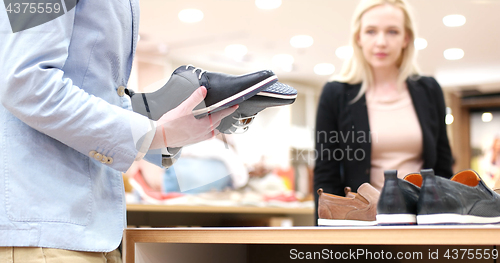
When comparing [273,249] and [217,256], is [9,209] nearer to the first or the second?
[217,256]

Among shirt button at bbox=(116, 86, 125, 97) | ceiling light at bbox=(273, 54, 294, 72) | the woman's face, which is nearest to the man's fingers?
shirt button at bbox=(116, 86, 125, 97)

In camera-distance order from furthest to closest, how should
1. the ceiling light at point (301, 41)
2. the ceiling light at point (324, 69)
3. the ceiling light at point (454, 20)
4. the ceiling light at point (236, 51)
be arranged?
the ceiling light at point (324, 69) → the ceiling light at point (236, 51) → the ceiling light at point (301, 41) → the ceiling light at point (454, 20)

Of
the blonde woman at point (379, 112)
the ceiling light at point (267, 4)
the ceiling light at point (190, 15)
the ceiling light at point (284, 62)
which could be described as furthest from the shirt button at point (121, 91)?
the ceiling light at point (284, 62)

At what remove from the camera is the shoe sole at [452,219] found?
1.66 feet

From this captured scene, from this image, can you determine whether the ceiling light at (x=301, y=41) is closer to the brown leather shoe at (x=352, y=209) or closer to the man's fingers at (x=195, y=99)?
the brown leather shoe at (x=352, y=209)

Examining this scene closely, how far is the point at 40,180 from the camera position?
504 millimetres

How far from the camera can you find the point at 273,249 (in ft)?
2.71

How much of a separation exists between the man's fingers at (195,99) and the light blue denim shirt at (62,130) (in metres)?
0.05

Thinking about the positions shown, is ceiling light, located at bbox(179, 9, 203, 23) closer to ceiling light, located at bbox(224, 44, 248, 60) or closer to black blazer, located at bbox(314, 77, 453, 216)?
ceiling light, located at bbox(224, 44, 248, 60)

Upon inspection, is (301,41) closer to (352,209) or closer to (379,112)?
(379,112)

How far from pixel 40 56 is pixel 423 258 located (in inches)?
25.0

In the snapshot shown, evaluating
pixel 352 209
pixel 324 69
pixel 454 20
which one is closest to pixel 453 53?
pixel 454 20

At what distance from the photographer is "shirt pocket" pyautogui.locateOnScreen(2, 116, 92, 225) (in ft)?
1.62

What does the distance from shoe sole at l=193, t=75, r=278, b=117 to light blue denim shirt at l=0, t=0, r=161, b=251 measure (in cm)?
6
